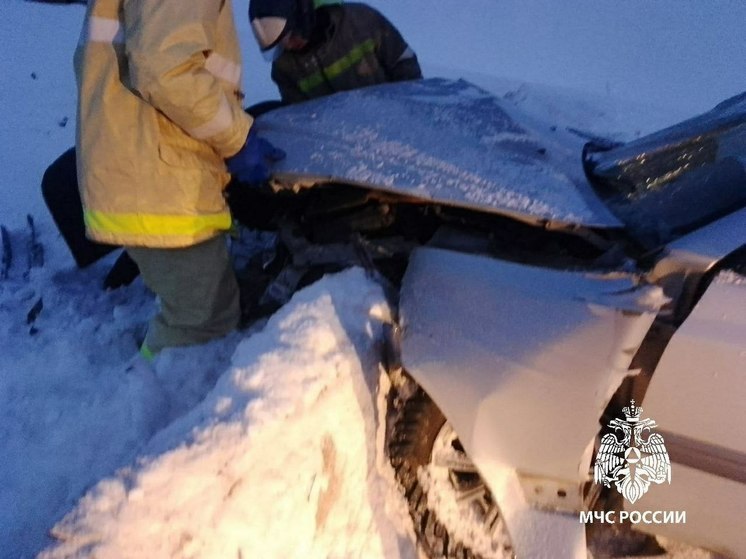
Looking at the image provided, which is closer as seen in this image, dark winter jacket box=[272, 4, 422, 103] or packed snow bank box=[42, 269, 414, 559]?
packed snow bank box=[42, 269, 414, 559]

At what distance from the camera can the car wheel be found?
71.8 inches

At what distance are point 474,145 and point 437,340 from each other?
80cm

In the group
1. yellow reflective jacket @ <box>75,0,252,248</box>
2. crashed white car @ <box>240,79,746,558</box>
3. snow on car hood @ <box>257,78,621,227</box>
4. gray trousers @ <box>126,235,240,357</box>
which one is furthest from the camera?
gray trousers @ <box>126,235,240,357</box>

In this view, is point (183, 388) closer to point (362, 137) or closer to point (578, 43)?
point (362, 137)

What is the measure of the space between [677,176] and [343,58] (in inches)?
64.6

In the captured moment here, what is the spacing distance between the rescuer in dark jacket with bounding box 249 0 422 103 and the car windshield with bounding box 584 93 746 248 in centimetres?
120

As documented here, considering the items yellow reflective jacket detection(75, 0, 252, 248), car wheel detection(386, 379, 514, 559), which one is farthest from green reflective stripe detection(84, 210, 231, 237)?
car wheel detection(386, 379, 514, 559)

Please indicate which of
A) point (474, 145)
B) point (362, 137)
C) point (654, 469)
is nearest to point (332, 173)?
A: point (362, 137)

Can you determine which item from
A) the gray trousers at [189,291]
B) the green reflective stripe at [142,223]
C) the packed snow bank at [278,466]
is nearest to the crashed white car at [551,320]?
the packed snow bank at [278,466]

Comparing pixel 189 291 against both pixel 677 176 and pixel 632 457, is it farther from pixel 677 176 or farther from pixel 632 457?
pixel 677 176

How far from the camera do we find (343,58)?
2877 mm

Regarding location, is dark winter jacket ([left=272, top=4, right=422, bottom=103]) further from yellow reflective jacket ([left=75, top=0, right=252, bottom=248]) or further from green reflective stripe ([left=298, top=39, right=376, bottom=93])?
yellow reflective jacket ([left=75, top=0, right=252, bottom=248])

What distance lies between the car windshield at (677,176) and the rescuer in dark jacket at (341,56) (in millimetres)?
1201

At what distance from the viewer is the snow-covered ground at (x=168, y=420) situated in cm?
136
